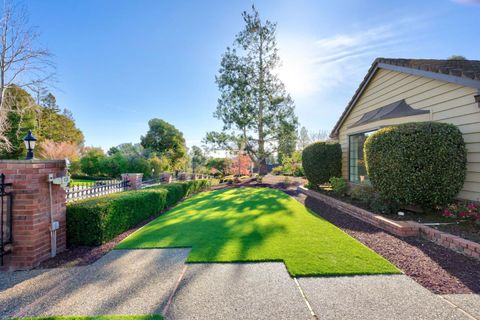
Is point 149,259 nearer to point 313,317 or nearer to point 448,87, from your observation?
point 313,317

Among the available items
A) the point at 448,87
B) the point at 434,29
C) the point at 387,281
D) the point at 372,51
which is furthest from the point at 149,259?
the point at 372,51

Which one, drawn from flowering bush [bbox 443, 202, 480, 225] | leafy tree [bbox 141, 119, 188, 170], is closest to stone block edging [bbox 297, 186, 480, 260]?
flowering bush [bbox 443, 202, 480, 225]

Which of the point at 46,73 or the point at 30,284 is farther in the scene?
the point at 46,73

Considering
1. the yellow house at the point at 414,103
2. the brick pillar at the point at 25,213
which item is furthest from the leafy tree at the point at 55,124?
the yellow house at the point at 414,103

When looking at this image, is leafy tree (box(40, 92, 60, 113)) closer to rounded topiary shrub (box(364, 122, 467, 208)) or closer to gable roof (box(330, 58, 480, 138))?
gable roof (box(330, 58, 480, 138))

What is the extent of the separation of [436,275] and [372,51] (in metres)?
9.37

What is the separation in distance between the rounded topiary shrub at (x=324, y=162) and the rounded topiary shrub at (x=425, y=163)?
4.29 m

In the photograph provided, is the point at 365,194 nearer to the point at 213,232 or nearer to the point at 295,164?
the point at 213,232

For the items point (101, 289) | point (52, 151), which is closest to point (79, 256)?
point (101, 289)

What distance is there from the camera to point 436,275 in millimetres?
2719

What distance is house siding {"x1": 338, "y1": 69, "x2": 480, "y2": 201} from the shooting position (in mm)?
4613

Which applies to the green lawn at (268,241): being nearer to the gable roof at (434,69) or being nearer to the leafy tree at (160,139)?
the gable roof at (434,69)

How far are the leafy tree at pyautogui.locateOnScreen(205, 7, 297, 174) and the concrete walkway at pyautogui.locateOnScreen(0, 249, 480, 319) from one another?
603 inches

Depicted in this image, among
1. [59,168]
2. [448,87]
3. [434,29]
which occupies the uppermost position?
[434,29]
